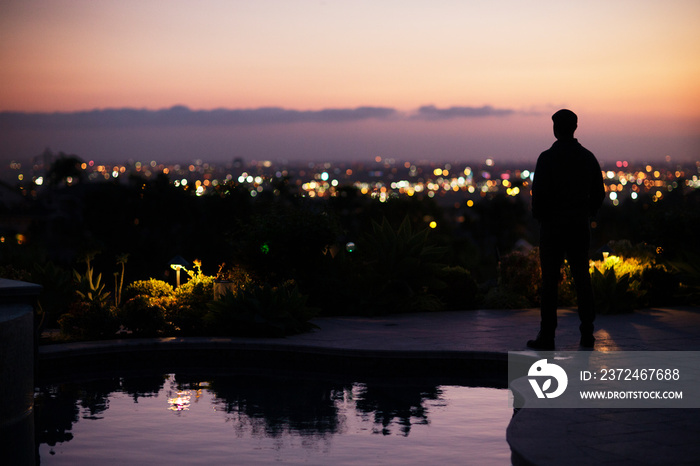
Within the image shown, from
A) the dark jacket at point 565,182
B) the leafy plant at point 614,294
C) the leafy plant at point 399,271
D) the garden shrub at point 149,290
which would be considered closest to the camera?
the dark jacket at point 565,182

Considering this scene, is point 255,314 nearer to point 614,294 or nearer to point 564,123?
point 564,123

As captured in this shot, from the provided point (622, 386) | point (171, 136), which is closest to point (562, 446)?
point (622, 386)

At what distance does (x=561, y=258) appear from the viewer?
8.42 m

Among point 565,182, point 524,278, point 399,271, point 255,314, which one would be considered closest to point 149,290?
point 255,314

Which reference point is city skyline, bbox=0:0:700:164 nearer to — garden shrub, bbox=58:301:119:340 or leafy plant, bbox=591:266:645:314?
leafy plant, bbox=591:266:645:314

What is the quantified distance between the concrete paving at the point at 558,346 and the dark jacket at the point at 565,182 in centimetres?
157

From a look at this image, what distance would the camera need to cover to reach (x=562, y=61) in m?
31.1

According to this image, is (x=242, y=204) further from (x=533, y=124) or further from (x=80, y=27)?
(x=533, y=124)

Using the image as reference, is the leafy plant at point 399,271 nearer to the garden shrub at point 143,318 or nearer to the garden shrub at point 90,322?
the garden shrub at point 143,318

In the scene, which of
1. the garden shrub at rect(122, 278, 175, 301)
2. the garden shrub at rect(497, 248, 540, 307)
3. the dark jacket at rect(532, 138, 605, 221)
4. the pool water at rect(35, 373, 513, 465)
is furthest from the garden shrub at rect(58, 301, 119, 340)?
the garden shrub at rect(497, 248, 540, 307)

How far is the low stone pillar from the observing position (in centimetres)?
615

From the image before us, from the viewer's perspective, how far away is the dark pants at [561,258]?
8.27 metres

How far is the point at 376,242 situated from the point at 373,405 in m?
5.82

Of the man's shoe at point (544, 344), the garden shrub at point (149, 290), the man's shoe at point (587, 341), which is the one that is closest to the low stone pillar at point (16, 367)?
the garden shrub at point (149, 290)
